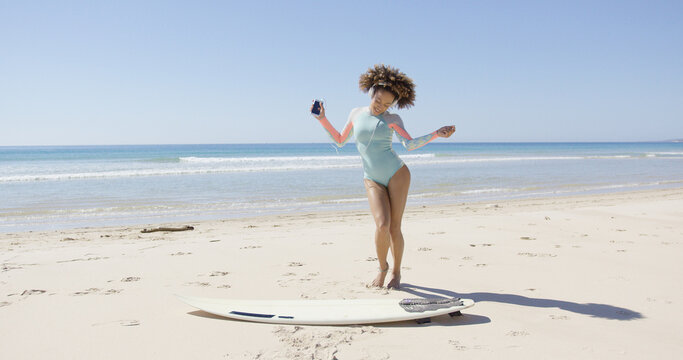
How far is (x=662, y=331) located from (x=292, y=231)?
19.0ft

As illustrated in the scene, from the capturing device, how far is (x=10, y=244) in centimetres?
723

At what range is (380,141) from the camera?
13.6 ft

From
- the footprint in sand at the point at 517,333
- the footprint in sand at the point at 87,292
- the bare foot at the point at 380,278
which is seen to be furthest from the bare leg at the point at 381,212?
the footprint in sand at the point at 87,292

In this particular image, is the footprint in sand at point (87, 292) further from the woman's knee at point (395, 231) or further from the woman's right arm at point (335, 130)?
the woman's knee at point (395, 231)

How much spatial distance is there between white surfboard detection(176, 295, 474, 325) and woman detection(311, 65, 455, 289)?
72cm

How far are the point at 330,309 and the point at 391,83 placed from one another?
2.03 metres

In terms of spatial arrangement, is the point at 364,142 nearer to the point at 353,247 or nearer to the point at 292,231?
the point at 353,247

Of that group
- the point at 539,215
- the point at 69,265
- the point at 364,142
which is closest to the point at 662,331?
the point at 364,142

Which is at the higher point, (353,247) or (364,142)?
(364,142)

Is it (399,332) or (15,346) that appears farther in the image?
(399,332)

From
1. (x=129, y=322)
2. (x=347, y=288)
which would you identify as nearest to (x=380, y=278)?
(x=347, y=288)

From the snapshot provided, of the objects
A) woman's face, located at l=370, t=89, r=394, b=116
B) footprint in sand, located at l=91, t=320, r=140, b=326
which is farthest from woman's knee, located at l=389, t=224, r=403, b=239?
footprint in sand, located at l=91, t=320, r=140, b=326

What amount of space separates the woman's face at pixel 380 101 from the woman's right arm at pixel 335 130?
0.95ft

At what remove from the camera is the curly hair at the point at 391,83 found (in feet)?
13.6
